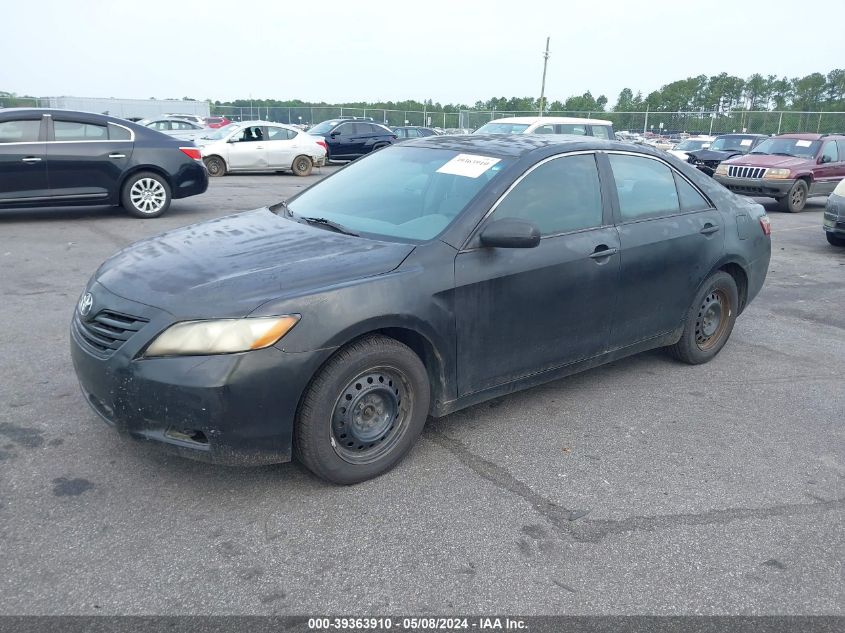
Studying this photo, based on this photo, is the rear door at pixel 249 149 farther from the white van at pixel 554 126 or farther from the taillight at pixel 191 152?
the taillight at pixel 191 152

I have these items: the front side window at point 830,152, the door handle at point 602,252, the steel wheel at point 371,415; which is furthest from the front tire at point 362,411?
the front side window at point 830,152

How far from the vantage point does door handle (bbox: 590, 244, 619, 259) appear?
4219 mm

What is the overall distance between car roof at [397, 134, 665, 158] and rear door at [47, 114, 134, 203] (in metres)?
6.88

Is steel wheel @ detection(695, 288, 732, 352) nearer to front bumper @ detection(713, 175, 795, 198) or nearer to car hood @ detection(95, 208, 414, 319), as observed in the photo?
car hood @ detection(95, 208, 414, 319)

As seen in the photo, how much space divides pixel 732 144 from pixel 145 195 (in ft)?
54.5

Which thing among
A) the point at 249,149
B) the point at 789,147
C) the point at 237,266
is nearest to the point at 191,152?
the point at 237,266

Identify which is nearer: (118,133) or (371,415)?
(371,415)

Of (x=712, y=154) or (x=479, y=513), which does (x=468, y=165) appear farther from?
(x=712, y=154)

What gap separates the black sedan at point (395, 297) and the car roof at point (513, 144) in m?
0.02

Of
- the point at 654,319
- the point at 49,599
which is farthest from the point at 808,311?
the point at 49,599

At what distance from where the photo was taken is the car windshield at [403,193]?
153 inches

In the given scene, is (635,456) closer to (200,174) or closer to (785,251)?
(785,251)

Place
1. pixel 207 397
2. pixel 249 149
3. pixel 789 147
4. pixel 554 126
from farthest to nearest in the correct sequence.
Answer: pixel 249 149 → pixel 789 147 → pixel 554 126 → pixel 207 397

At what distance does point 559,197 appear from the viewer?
166 inches
